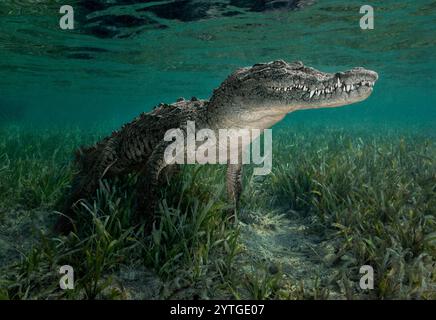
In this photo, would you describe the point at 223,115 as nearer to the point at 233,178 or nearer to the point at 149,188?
the point at 149,188

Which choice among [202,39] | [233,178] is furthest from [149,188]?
[202,39]

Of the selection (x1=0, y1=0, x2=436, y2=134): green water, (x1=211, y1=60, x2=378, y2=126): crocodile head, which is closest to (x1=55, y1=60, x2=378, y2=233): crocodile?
(x1=211, y1=60, x2=378, y2=126): crocodile head

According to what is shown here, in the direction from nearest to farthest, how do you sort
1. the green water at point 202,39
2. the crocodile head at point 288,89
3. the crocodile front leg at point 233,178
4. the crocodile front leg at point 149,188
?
1. the crocodile head at point 288,89
2. the crocodile front leg at point 149,188
3. the crocodile front leg at point 233,178
4. the green water at point 202,39

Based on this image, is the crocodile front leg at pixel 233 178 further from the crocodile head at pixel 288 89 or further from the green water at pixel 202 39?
the green water at pixel 202 39

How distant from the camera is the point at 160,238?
3938 millimetres

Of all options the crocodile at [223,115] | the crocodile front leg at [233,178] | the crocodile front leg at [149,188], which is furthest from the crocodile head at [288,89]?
the crocodile front leg at [233,178]

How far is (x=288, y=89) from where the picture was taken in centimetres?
359

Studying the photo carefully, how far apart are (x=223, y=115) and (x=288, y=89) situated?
953 mm

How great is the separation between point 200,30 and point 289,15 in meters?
4.47

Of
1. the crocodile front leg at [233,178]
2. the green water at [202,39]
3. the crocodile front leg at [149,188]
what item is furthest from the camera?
the green water at [202,39]

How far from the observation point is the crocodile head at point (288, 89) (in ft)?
10.9

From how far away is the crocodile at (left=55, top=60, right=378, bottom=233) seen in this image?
3.38 m
